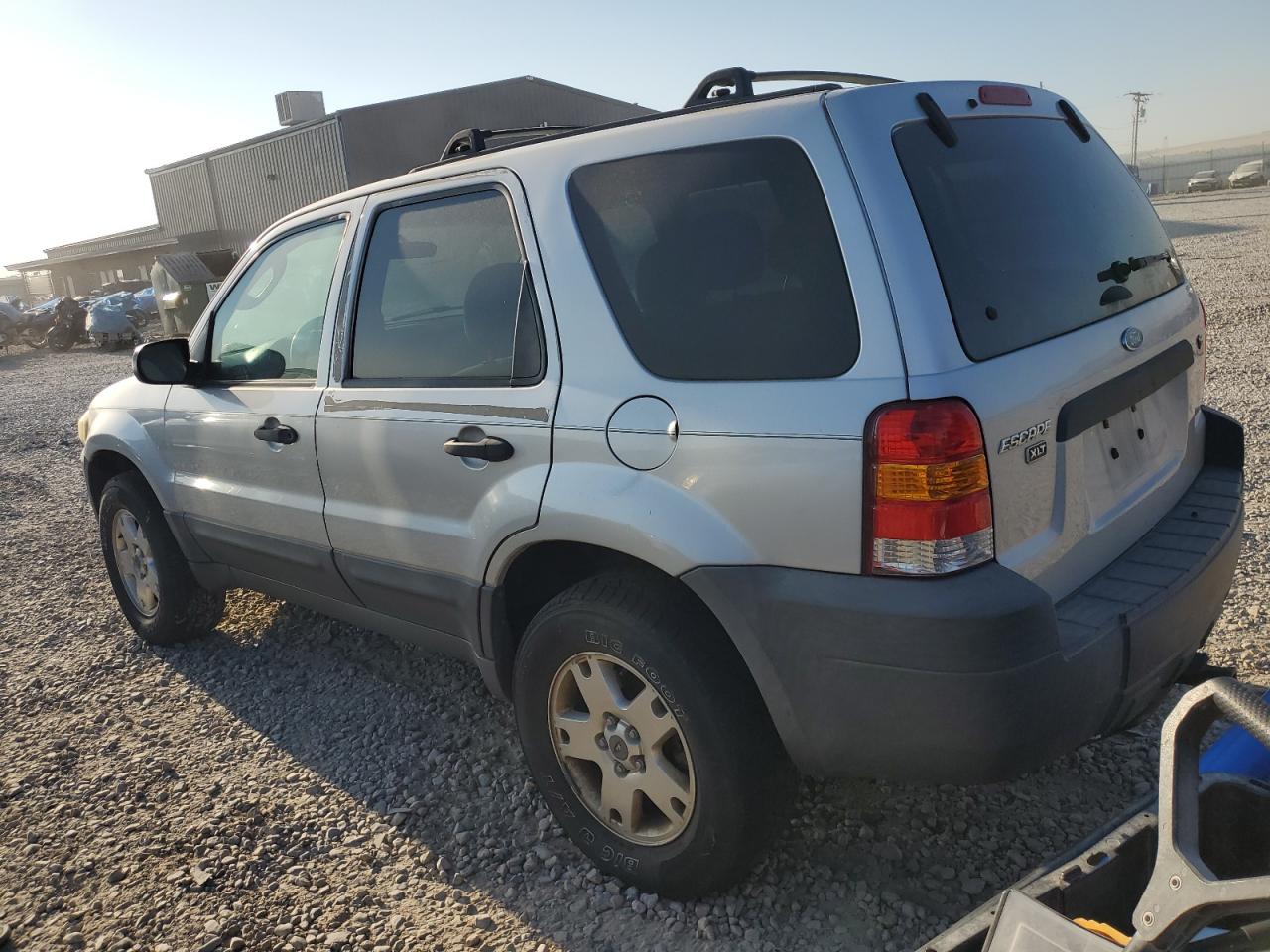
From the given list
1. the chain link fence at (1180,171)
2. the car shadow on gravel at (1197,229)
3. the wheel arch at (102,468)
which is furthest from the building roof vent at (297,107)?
the chain link fence at (1180,171)

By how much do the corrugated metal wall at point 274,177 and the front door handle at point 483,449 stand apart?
920 inches

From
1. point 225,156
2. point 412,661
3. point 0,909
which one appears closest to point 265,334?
point 412,661

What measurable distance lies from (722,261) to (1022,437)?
29.6 inches

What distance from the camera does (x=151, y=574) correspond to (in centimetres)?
437

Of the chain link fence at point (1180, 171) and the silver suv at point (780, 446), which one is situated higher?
the chain link fence at point (1180, 171)

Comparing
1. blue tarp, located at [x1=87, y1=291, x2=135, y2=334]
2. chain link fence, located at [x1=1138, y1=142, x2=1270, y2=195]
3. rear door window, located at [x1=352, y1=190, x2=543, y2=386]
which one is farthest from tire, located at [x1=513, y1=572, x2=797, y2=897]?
chain link fence, located at [x1=1138, y1=142, x2=1270, y2=195]

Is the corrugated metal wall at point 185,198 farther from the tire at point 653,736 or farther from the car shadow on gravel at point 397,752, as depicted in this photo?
the tire at point 653,736

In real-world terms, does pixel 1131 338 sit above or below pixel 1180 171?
below

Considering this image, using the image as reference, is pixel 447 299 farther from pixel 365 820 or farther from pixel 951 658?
pixel 951 658

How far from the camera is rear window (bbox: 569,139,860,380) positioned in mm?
1998

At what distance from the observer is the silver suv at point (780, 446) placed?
1905 millimetres

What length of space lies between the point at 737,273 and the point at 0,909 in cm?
276

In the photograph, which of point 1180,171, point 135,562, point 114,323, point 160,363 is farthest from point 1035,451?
point 1180,171

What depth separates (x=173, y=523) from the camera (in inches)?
159
